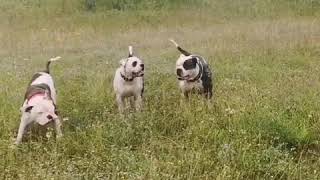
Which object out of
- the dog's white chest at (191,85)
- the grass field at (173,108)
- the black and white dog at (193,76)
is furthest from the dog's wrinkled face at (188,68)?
the grass field at (173,108)

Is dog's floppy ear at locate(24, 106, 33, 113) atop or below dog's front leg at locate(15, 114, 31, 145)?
atop

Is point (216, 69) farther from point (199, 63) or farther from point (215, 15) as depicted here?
point (215, 15)

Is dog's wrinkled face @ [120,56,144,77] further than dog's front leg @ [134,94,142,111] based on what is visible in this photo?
Yes

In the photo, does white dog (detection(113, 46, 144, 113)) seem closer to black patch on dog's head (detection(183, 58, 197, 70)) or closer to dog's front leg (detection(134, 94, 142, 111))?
dog's front leg (detection(134, 94, 142, 111))

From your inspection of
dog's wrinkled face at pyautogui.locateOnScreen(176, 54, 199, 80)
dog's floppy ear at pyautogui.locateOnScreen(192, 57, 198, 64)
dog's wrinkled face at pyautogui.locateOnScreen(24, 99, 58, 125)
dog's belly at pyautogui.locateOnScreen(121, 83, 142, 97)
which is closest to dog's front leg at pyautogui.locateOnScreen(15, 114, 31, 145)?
dog's wrinkled face at pyautogui.locateOnScreen(24, 99, 58, 125)

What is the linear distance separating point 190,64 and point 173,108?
1210 millimetres

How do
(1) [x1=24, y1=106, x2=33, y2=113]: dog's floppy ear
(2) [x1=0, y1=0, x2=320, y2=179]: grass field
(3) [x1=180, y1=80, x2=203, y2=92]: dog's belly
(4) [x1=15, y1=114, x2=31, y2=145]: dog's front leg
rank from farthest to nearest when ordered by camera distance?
(3) [x1=180, y1=80, x2=203, y2=92]: dog's belly → (1) [x1=24, y1=106, x2=33, y2=113]: dog's floppy ear → (4) [x1=15, y1=114, x2=31, y2=145]: dog's front leg → (2) [x1=0, y1=0, x2=320, y2=179]: grass field

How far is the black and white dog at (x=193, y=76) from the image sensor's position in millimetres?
8875

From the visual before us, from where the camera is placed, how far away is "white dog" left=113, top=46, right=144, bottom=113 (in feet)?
28.1

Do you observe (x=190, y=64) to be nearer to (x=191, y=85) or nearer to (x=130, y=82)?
(x=191, y=85)

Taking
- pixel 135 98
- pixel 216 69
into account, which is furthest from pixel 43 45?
pixel 135 98

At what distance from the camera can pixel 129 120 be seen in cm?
711

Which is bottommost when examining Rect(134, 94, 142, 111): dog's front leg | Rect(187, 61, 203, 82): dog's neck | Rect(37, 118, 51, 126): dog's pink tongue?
Rect(134, 94, 142, 111): dog's front leg

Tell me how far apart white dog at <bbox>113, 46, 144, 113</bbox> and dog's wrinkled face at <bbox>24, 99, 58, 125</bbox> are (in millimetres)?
1696
